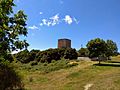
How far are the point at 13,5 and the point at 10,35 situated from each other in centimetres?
213

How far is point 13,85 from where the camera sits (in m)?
30.0

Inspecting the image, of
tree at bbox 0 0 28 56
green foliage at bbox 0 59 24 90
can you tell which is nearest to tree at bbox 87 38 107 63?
green foliage at bbox 0 59 24 90

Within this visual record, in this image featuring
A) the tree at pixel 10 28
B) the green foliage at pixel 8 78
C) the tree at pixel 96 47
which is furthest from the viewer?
the tree at pixel 96 47

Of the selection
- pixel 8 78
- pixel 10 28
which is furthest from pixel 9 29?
pixel 8 78

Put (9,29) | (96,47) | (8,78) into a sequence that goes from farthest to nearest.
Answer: (96,47) → (8,78) → (9,29)

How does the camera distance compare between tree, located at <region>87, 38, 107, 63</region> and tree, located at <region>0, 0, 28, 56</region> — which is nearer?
tree, located at <region>0, 0, 28, 56</region>

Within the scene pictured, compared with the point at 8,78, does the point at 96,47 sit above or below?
above

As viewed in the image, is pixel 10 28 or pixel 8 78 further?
pixel 8 78

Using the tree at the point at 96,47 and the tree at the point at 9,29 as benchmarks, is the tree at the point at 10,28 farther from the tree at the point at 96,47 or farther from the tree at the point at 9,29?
the tree at the point at 96,47

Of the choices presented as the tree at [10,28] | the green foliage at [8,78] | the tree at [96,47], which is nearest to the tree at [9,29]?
the tree at [10,28]

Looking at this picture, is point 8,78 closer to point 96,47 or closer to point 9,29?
point 9,29

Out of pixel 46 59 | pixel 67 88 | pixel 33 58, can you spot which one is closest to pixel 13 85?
pixel 67 88

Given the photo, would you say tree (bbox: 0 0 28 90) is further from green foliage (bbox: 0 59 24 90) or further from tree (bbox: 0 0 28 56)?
green foliage (bbox: 0 59 24 90)

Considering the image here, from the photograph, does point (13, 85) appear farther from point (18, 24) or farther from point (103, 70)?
point (103, 70)
